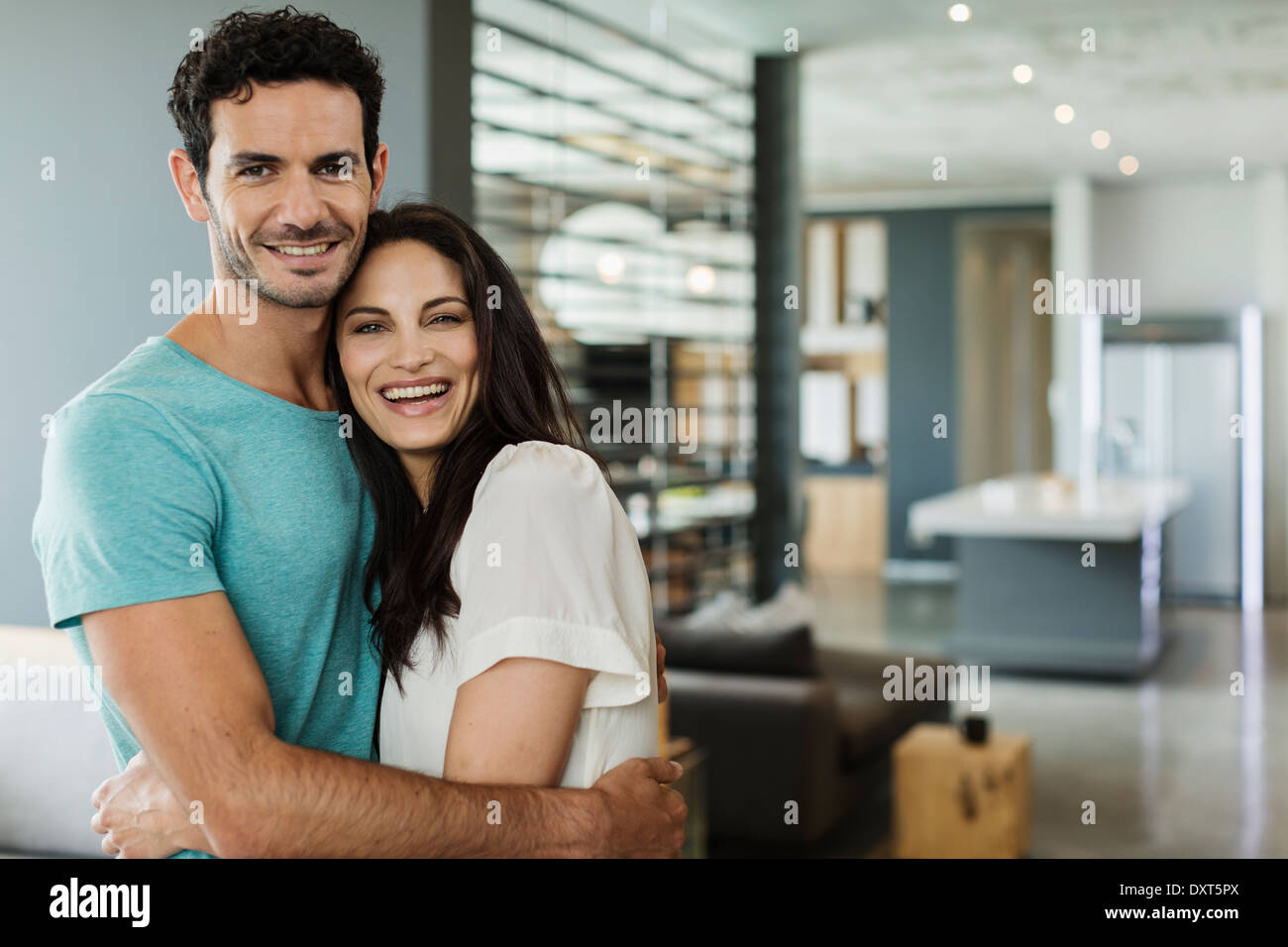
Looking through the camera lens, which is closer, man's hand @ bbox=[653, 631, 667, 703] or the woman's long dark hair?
the woman's long dark hair

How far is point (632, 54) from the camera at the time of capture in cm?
593

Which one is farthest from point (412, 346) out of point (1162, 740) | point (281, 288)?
point (1162, 740)

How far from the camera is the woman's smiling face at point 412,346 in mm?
1407

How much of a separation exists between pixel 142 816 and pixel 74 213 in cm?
119

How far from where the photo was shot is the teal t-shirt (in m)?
1.24

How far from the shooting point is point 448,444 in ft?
4.77

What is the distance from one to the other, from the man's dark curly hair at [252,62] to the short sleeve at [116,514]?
0.31 metres

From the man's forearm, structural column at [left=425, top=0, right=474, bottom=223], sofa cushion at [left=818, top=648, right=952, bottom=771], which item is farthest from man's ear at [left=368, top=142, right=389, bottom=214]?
sofa cushion at [left=818, top=648, right=952, bottom=771]

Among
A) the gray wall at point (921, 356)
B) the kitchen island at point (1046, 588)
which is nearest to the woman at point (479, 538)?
the kitchen island at point (1046, 588)

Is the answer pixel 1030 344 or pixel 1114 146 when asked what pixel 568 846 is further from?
pixel 1030 344

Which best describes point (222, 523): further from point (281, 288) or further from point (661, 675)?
point (661, 675)

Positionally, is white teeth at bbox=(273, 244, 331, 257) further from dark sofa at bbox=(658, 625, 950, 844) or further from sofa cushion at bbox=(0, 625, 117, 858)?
dark sofa at bbox=(658, 625, 950, 844)

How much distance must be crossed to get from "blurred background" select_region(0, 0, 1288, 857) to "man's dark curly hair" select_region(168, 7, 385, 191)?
22cm

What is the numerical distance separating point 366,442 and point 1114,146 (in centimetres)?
856
